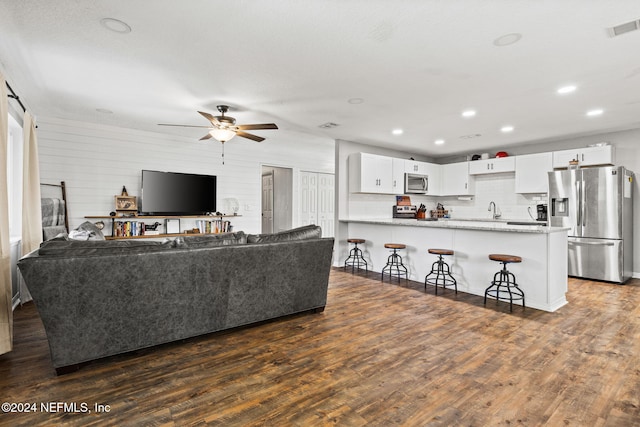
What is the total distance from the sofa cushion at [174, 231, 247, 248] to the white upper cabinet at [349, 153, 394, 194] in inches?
146

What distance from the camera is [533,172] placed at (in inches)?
246

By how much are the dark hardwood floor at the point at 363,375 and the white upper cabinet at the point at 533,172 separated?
3261mm

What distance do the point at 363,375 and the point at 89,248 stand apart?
218cm

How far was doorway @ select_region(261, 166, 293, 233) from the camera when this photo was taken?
799 cm

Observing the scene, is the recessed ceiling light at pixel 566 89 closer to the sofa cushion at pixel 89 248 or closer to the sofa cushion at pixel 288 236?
the sofa cushion at pixel 288 236

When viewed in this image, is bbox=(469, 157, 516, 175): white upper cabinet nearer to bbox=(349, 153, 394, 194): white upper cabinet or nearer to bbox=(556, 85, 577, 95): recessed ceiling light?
bbox=(349, 153, 394, 194): white upper cabinet

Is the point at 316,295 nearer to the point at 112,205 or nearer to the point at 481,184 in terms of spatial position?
the point at 112,205

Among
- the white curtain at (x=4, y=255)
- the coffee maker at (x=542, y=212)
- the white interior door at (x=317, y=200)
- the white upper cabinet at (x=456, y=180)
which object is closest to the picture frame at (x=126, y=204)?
the white curtain at (x=4, y=255)

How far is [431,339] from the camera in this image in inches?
114

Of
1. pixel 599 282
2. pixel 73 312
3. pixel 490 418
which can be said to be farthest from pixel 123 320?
pixel 599 282

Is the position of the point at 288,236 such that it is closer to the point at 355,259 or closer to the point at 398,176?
the point at 355,259

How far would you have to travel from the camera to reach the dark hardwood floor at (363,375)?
1.84 meters

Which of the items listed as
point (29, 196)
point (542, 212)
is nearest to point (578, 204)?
point (542, 212)

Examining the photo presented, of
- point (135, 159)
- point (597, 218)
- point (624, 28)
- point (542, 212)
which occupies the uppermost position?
point (624, 28)
